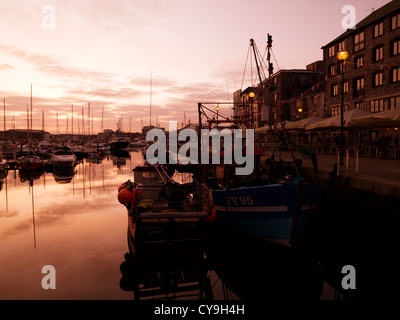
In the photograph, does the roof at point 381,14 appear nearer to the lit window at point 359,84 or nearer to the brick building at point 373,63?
the brick building at point 373,63

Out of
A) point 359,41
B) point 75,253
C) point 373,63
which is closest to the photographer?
point 75,253

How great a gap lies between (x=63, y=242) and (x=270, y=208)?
9468 mm

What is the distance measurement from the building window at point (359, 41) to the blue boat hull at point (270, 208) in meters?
30.8

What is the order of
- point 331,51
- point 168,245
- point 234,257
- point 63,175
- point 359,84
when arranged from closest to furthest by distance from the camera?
point 168,245 → point 234,257 → point 359,84 → point 63,175 → point 331,51

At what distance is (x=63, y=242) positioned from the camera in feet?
43.2

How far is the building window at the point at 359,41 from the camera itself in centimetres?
3344

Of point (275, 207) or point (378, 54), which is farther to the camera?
point (378, 54)

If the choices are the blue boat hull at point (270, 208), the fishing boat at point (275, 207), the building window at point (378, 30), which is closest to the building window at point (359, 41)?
the building window at point (378, 30)

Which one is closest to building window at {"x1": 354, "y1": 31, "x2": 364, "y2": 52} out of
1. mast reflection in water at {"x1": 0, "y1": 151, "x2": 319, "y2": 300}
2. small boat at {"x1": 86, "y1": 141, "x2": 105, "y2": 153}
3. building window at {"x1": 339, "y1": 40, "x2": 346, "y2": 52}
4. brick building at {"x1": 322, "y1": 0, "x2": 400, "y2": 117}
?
brick building at {"x1": 322, "y1": 0, "x2": 400, "y2": 117}

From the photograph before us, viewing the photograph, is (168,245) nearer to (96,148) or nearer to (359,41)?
(359,41)

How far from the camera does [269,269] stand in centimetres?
988

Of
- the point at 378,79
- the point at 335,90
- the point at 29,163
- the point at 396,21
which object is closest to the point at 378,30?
the point at 396,21
